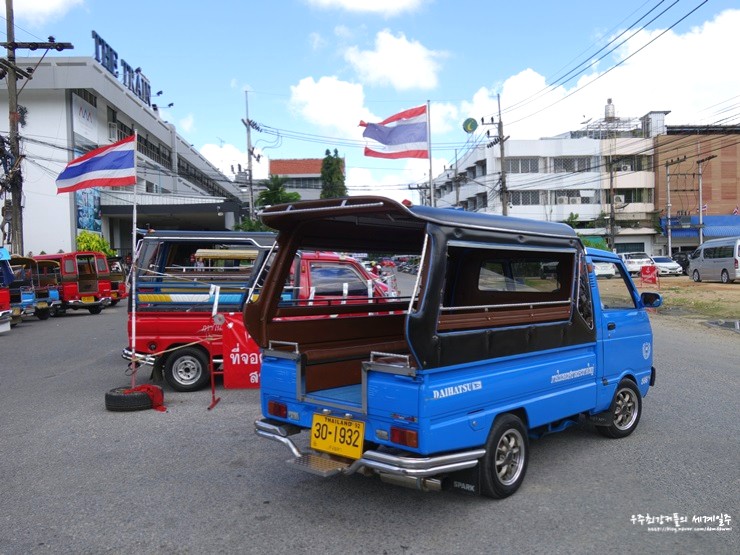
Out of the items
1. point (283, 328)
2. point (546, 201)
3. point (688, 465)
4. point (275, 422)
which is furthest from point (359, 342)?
point (546, 201)

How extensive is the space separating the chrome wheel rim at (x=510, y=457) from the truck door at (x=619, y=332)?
1.33m

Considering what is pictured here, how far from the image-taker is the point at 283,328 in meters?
5.18

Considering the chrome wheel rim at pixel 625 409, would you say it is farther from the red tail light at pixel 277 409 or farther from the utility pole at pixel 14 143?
the utility pole at pixel 14 143

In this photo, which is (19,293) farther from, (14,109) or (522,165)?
(522,165)

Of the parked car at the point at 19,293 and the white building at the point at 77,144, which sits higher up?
the white building at the point at 77,144

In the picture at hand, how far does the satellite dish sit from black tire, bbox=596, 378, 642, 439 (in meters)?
39.0

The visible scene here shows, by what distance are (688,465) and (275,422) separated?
3483 millimetres

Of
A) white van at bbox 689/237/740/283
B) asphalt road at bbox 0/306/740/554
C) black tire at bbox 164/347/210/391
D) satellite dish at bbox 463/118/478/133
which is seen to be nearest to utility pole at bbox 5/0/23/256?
black tire at bbox 164/347/210/391

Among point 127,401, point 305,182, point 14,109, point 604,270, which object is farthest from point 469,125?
point 305,182

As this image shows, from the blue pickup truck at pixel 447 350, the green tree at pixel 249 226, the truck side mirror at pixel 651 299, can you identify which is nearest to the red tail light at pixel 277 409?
the blue pickup truck at pixel 447 350

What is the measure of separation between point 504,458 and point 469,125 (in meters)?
41.1

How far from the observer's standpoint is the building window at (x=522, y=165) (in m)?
59.3

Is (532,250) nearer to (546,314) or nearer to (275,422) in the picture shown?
(546,314)

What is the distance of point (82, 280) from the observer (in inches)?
858
